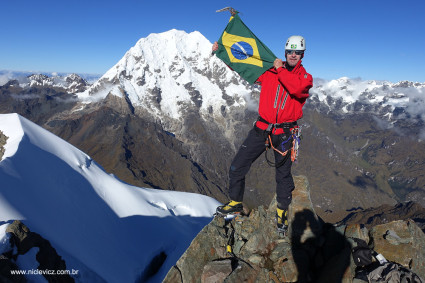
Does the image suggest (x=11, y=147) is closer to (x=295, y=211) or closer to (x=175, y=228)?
(x=175, y=228)

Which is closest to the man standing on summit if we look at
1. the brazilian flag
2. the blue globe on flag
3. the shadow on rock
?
the brazilian flag

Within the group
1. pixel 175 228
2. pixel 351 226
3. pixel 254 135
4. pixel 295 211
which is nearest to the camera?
pixel 254 135

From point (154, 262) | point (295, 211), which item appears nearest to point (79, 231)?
point (154, 262)

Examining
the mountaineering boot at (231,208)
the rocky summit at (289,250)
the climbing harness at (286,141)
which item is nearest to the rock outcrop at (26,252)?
the rocky summit at (289,250)

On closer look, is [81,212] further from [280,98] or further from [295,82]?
[295,82]

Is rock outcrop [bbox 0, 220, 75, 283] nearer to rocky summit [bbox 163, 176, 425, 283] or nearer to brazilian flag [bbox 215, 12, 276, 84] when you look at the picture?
rocky summit [bbox 163, 176, 425, 283]

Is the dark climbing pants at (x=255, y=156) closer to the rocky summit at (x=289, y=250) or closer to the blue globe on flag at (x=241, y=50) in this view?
the rocky summit at (x=289, y=250)

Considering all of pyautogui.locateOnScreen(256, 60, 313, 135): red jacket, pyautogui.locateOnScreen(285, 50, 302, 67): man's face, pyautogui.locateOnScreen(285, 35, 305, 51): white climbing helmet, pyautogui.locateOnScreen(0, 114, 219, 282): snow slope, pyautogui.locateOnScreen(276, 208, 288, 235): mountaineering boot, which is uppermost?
pyautogui.locateOnScreen(285, 35, 305, 51): white climbing helmet
